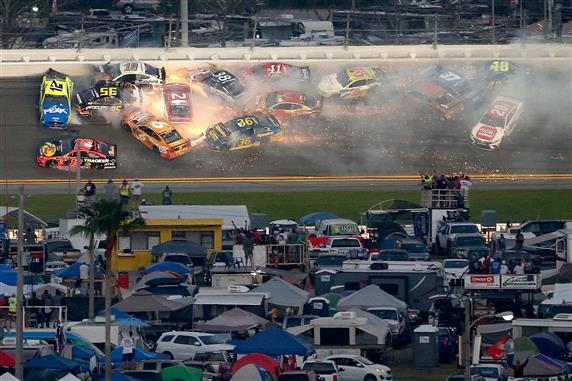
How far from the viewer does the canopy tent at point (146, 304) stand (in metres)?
38.1

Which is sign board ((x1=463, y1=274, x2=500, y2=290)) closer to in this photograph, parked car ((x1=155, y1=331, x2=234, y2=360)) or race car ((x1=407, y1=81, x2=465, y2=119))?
parked car ((x1=155, y1=331, x2=234, y2=360))

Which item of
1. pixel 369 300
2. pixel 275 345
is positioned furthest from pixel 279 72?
pixel 275 345

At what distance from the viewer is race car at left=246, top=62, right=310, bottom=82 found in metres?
71.6

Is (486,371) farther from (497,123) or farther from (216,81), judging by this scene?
(216,81)

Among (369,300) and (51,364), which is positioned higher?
(369,300)

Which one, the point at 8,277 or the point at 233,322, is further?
the point at 8,277

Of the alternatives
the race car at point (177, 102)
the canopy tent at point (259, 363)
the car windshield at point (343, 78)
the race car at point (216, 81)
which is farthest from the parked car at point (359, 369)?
the car windshield at point (343, 78)

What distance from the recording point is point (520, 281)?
130 ft

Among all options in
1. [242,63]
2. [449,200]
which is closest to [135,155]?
[242,63]

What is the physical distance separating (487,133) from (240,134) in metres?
7.64

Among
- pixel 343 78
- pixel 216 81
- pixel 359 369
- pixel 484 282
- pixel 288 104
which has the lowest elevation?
pixel 359 369

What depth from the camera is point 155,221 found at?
47.5 meters

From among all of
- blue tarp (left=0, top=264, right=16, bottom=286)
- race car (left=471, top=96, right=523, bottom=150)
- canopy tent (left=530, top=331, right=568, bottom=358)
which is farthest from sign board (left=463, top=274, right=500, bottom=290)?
race car (left=471, top=96, right=523, bottom=150)

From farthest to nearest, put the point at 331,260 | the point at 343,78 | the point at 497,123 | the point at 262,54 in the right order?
A: 1. the point at 262,54
2. the point at 343,78
3. the point at 497,123
4. the point at 331,260
